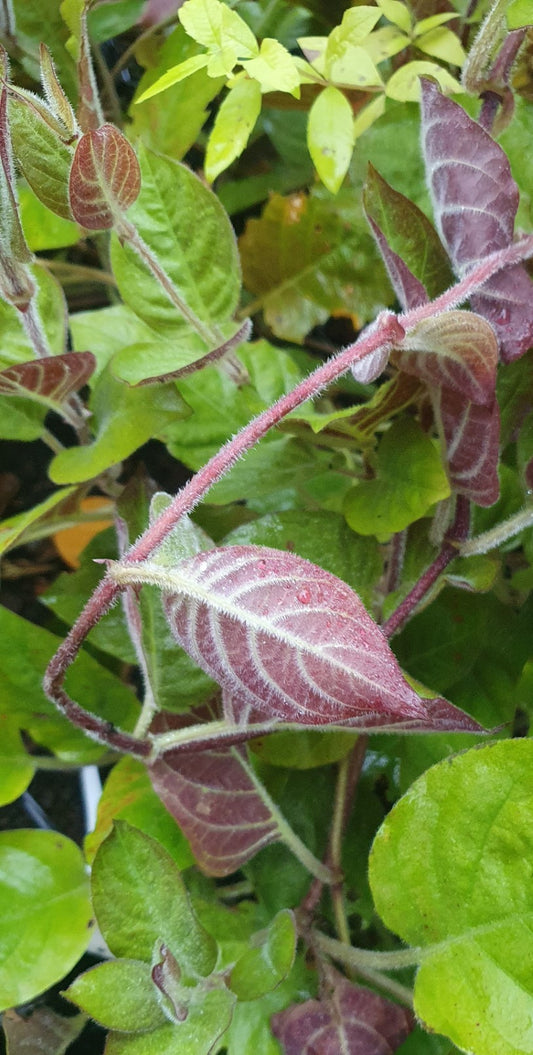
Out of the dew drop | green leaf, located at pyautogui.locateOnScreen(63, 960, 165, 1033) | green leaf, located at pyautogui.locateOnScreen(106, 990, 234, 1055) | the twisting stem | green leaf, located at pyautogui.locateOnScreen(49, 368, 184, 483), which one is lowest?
green leaf, located at pyautogui.locateOnScreen(106, 990, 234, 1055)

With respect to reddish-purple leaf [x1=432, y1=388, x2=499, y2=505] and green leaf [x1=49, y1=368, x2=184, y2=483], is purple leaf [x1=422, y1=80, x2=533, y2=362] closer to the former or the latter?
reddish-purple leaf [x1=432, y1=388, x2=499, y2=505]

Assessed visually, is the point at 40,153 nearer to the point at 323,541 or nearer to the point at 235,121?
the point at 235,121

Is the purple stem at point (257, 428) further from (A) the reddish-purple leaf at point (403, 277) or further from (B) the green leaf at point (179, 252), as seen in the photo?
(B) the green leaf at point (179, 252)

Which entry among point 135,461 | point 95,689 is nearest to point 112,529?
point 95,689

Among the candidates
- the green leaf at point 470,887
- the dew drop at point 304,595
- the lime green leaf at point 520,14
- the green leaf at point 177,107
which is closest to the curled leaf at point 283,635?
the dew drop at point 304,595

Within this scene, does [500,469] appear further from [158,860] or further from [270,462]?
[158,860]

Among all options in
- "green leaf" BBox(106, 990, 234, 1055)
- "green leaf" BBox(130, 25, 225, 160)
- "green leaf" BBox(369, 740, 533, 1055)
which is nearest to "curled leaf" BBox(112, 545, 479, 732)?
"green leaf" BBox(369, 740, 533, 1055)
